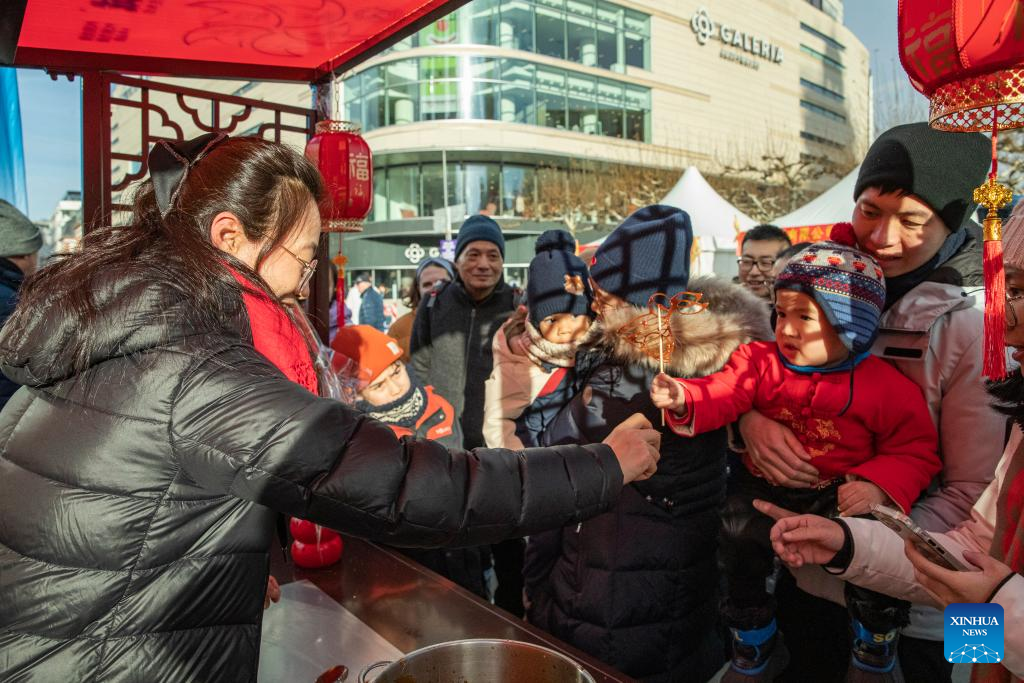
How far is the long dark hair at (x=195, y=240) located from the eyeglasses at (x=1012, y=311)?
1.22m

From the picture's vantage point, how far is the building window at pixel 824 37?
→ 120 ft

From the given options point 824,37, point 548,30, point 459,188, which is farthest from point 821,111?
point 459,188

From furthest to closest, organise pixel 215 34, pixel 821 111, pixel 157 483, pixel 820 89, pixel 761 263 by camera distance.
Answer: pixel 821 111 < pixel 820 89 < pixel 761 263 < pixel 215 34 < pixel 157 483

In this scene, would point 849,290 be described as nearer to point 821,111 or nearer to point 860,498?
point 860,498

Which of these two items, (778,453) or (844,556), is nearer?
(844,556)

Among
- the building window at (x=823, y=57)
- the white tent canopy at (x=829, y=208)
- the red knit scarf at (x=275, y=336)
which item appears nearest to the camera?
the red knit scarf at (x=275, y=336)

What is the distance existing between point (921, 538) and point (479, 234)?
8.54 feet

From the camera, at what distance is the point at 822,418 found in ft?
4.90

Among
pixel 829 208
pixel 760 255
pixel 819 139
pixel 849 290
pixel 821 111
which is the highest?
pixel 821 111

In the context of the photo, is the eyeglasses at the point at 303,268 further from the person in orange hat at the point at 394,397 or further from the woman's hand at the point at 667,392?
the person in orange hat at the point at 394,397

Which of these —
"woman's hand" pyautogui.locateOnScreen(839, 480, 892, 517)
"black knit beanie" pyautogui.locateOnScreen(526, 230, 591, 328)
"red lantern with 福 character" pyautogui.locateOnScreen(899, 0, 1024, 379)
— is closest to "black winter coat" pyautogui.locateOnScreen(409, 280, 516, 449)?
"black knit beanie" pyautogui.locateOnScreen(526, 230, 591, 328)

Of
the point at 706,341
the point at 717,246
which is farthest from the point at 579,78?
the point at 706,341

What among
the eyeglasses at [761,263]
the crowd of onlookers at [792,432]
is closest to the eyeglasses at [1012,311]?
the crowd of onlookers at [792,432]

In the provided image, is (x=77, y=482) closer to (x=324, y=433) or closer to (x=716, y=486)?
(x=324, y=433)
